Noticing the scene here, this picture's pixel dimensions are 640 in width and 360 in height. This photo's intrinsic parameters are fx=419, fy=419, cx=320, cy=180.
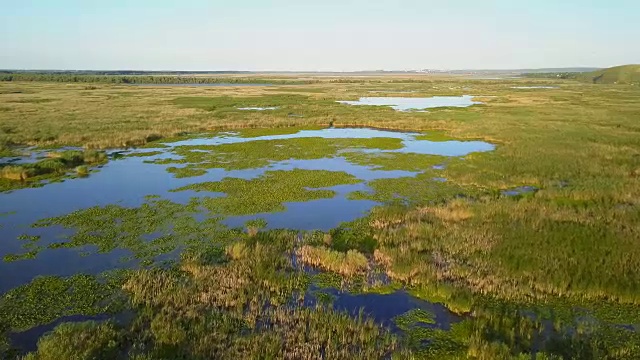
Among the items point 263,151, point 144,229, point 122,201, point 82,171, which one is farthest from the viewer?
point 263,151

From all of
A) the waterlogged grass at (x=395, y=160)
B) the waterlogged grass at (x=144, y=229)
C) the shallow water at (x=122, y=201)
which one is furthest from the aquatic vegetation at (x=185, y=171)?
the waterlogged grass at (x=395, y=160)

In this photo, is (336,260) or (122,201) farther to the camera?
(122,201)

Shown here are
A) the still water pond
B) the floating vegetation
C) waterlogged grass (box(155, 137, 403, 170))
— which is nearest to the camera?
the still water pond

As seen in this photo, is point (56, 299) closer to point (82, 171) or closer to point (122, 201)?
point (122, 201)

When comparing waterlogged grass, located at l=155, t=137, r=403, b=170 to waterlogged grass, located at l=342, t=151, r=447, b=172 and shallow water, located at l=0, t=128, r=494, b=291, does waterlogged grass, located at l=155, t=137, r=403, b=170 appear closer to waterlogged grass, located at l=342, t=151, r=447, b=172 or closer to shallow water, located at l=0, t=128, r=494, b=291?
shallow water, located at l=0, t=128, r=494, b=291

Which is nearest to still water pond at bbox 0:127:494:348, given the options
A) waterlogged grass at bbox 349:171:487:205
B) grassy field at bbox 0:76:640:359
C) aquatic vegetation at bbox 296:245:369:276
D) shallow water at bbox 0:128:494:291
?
shallow water at bbox 0:128:494:291

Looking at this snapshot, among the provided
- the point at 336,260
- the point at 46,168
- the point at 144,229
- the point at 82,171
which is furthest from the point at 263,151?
the point at 336,260

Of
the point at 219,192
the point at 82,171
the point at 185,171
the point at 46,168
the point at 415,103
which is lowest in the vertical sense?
the point at 219,192
